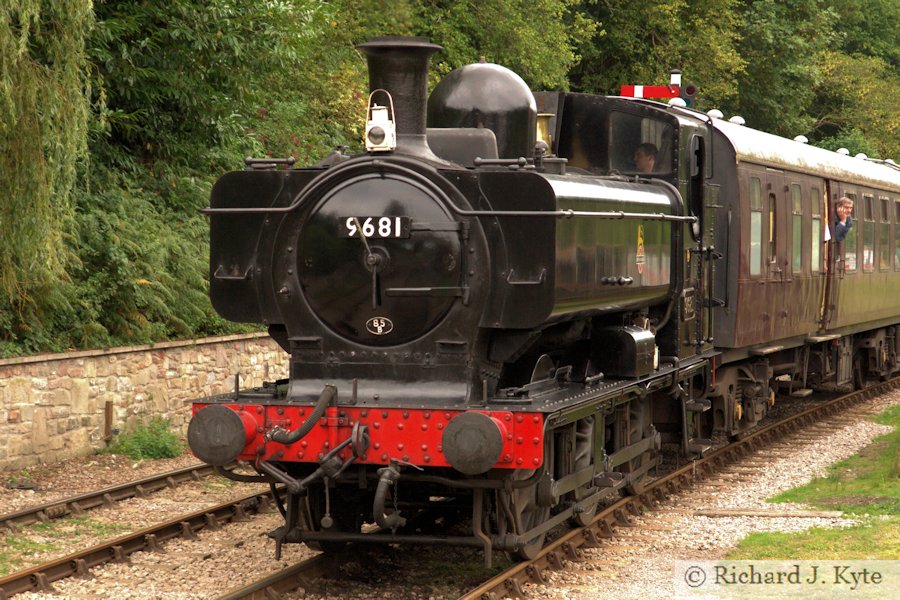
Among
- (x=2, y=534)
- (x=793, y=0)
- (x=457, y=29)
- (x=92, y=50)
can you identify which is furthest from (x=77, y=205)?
(x=793, y=0)

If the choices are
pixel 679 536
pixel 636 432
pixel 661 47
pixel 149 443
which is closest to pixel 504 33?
pixel 661 47

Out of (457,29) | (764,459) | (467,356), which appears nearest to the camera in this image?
(467,356)

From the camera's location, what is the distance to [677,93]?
1520cm

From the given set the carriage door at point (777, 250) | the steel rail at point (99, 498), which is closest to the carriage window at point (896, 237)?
the carriage door at point (777, 250)

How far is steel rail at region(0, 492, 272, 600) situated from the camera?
721 cm

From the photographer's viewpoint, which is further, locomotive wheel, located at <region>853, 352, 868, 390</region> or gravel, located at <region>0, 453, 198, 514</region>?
locomotive wheel, located at <region>853, 352, 868, 390</region>

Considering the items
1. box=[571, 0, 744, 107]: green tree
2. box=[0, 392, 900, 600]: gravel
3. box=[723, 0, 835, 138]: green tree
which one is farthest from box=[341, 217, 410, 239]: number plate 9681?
box=[723, 0, 835, 138]: green tree

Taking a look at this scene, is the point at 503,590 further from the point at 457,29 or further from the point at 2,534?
the point at 457,29

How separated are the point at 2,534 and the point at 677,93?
9739 mm

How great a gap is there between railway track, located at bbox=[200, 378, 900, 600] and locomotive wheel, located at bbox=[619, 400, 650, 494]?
116 millimetres

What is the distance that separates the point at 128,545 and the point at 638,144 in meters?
4.96

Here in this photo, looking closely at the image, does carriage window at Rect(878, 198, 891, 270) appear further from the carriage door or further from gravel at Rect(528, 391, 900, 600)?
gravel at Rect(528, 391, 900, 600)

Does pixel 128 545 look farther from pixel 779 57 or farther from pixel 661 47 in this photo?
pixel 779 57

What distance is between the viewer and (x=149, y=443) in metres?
12.4
